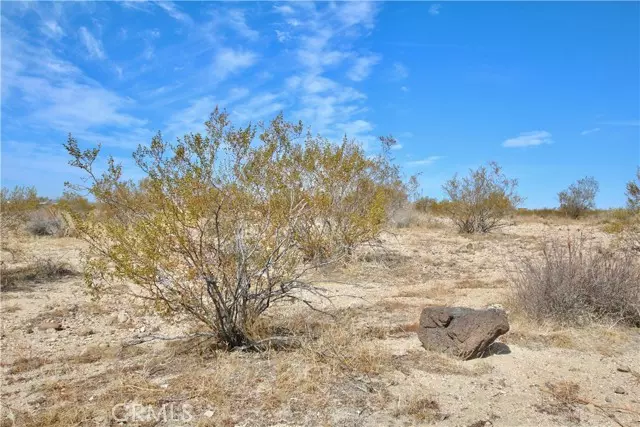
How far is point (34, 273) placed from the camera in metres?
10.9

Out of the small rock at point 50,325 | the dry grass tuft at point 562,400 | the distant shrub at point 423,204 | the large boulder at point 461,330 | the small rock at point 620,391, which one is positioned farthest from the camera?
the distant shrub at point 423,204

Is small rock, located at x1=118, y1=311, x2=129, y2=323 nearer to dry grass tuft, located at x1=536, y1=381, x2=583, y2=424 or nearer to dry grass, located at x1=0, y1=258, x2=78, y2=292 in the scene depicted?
dry grass, located at x1=0, y1=258, x2=78, y2=292

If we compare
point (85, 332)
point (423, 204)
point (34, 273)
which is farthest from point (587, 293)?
point (423, 204)

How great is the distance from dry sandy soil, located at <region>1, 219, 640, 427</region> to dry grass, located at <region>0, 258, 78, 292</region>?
2676 mm

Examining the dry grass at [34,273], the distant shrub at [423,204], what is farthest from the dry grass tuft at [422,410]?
the distant shrub at [423,204]

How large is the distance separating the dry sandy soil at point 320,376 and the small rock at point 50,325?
0.09 m

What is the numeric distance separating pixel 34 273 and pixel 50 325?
4.43 meters

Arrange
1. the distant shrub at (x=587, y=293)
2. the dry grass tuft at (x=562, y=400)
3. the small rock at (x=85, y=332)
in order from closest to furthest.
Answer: the dry grass tuft at (x=562, y=400) → the distant shrub at (x=587, y=293) → the small rock at (x=85, y=332)

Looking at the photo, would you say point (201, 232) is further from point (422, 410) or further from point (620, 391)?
point (620, 391)

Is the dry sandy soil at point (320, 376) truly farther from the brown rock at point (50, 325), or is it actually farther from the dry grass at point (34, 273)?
the dry grass at point (34, 273)

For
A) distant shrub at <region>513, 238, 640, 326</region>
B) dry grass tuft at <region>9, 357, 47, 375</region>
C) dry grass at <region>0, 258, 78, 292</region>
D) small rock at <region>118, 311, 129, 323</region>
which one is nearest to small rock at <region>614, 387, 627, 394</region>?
distant shrub at <region>513, 238, 640, 326</region>

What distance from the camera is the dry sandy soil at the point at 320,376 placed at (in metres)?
3.94

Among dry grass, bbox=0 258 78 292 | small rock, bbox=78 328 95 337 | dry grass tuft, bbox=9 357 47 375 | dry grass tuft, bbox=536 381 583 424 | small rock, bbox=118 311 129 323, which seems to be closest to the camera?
dry grass tuft, bbox=536 381 583 424

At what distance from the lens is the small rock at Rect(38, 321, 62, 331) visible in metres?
7.10
